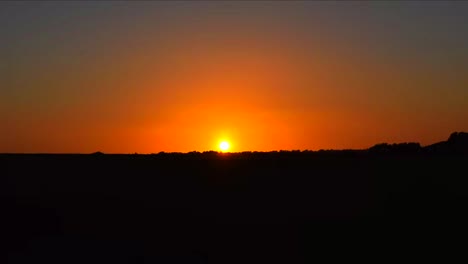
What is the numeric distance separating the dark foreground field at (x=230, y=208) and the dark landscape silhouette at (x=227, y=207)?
0.04 meters

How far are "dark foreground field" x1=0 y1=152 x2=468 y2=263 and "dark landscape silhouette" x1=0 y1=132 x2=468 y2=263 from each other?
1.6 inches

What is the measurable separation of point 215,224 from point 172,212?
1897 millimetres

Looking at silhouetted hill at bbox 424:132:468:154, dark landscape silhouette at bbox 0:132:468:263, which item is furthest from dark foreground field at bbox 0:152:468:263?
silhouetted hill at bbox 424:132:468:154

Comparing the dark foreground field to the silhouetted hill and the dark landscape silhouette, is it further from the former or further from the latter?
the silhouetted hill

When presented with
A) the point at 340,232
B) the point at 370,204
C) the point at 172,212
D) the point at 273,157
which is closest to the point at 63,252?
the point at 172,212

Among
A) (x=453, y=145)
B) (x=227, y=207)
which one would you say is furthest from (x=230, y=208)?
(x=453, y=145)

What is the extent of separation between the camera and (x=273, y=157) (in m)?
35.3

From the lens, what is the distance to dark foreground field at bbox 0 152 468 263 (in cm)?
2395

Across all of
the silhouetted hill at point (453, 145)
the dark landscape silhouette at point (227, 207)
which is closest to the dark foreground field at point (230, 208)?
the dark landscape silhouette at point (227, 207)

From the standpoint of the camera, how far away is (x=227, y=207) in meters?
28.2

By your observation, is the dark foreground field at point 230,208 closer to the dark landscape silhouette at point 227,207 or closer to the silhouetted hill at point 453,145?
the dark landscape silhouette at point 227,207

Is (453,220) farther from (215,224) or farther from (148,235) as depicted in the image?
(148,235)

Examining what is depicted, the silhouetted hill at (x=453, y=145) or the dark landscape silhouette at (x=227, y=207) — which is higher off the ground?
the silhouetted hill at (x=453, y=145)

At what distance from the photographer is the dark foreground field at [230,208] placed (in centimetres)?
2395
